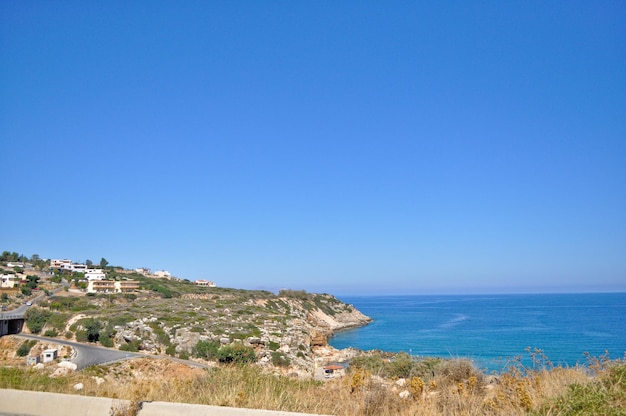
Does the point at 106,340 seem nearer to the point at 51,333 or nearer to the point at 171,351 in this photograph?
the point at 171,351

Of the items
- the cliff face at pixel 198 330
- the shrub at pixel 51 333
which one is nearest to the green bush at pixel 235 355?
the cliff face at pixel 198 330

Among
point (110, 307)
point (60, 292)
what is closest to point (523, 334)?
point (110, 307)

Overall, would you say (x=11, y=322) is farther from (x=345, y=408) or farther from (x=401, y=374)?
(x=345, y=408)

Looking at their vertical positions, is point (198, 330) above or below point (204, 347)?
above

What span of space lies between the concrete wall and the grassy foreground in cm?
35

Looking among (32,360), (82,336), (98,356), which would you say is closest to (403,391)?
(32,360)

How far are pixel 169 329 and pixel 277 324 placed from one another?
14.7 metres

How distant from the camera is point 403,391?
299 inches

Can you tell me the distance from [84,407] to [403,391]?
4935 millimetres

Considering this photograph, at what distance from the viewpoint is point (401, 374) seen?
11.9m

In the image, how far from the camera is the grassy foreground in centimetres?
573

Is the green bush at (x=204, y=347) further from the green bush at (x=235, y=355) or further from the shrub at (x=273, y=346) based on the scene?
the green bush at (x=235, y=355)

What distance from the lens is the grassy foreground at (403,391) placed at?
18.8 ft

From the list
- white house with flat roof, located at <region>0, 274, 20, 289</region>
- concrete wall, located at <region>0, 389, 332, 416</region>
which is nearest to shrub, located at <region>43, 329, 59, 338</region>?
white house with flat roof, located at <region>0, 274, 20, 289</region>
